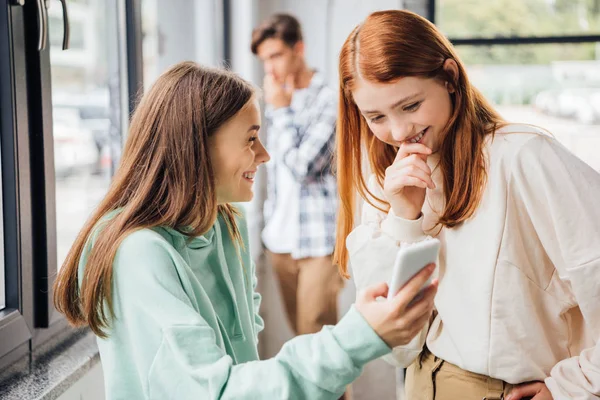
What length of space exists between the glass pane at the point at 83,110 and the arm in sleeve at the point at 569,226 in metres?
1.25

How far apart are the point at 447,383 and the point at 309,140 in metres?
1.80

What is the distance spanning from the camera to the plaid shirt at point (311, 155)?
9.56ft

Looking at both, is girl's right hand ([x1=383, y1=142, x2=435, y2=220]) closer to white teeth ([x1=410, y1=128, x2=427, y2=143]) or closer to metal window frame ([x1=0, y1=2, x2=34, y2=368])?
white teeth ([x1=410, y1=128, x2=427, y2=143])

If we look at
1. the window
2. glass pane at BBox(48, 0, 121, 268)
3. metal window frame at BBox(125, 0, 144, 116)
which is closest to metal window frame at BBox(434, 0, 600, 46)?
the window

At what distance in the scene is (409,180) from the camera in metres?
1.18

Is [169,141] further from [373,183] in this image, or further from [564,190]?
[564,190]

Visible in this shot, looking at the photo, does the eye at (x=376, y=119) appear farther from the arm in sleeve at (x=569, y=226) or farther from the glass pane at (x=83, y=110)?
the glass pane at (x=83, y=110)

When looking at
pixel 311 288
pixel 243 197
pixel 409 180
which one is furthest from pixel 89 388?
pixel 311 288

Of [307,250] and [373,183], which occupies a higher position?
[373,183]

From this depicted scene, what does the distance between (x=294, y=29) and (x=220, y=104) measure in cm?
183

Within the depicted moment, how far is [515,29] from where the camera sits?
321cm

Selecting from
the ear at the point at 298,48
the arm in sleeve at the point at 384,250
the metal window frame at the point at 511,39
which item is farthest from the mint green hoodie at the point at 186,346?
the metal window frame at the point at 511,39

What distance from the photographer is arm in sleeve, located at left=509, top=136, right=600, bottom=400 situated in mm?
1058

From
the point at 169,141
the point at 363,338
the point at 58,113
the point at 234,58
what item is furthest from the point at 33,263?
the point at 234,58
